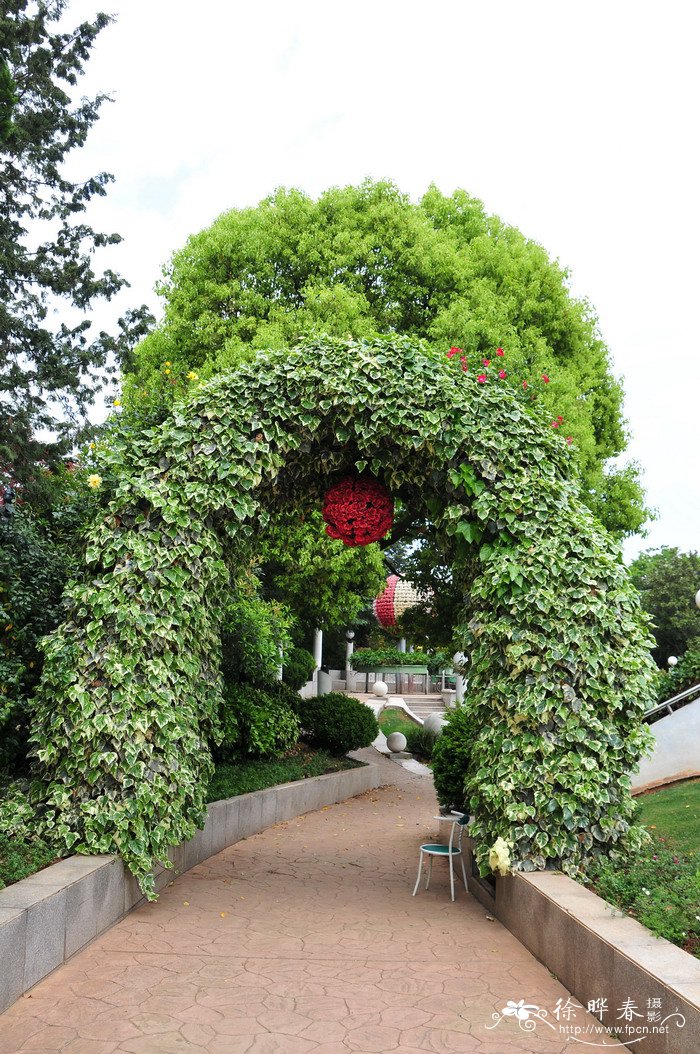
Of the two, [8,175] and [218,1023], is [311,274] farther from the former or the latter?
[218,1023]

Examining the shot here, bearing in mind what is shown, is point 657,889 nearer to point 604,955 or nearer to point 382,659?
point 604,955

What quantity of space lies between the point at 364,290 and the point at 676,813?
9165mm

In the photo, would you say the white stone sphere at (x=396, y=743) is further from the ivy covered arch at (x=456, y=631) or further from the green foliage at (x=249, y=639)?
the ivy covered arch at (x=456, y=631)

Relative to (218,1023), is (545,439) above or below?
above

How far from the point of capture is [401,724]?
71.9 ft

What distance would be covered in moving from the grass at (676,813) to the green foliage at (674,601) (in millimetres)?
15402

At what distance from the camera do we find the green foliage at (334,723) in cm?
1302

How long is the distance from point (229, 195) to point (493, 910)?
13906 mm

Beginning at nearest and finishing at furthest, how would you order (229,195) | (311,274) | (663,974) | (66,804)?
1. (663,974)
2. (66,804)
3. (311,274)
4. (229,195)

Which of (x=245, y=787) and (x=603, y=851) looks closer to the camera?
(x=603, y=851)

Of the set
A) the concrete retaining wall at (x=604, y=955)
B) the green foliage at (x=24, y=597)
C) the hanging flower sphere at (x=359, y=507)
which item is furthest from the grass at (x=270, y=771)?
the concrete retaining wall at (x=604, y=955)

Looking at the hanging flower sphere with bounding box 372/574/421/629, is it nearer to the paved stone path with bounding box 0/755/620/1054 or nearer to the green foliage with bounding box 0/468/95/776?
the paved stone path with bounding box 0/755/620/1054

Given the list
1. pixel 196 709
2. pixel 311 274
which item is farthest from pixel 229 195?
pixel 196 709

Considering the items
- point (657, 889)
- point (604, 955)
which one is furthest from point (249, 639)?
point (604, 955)
